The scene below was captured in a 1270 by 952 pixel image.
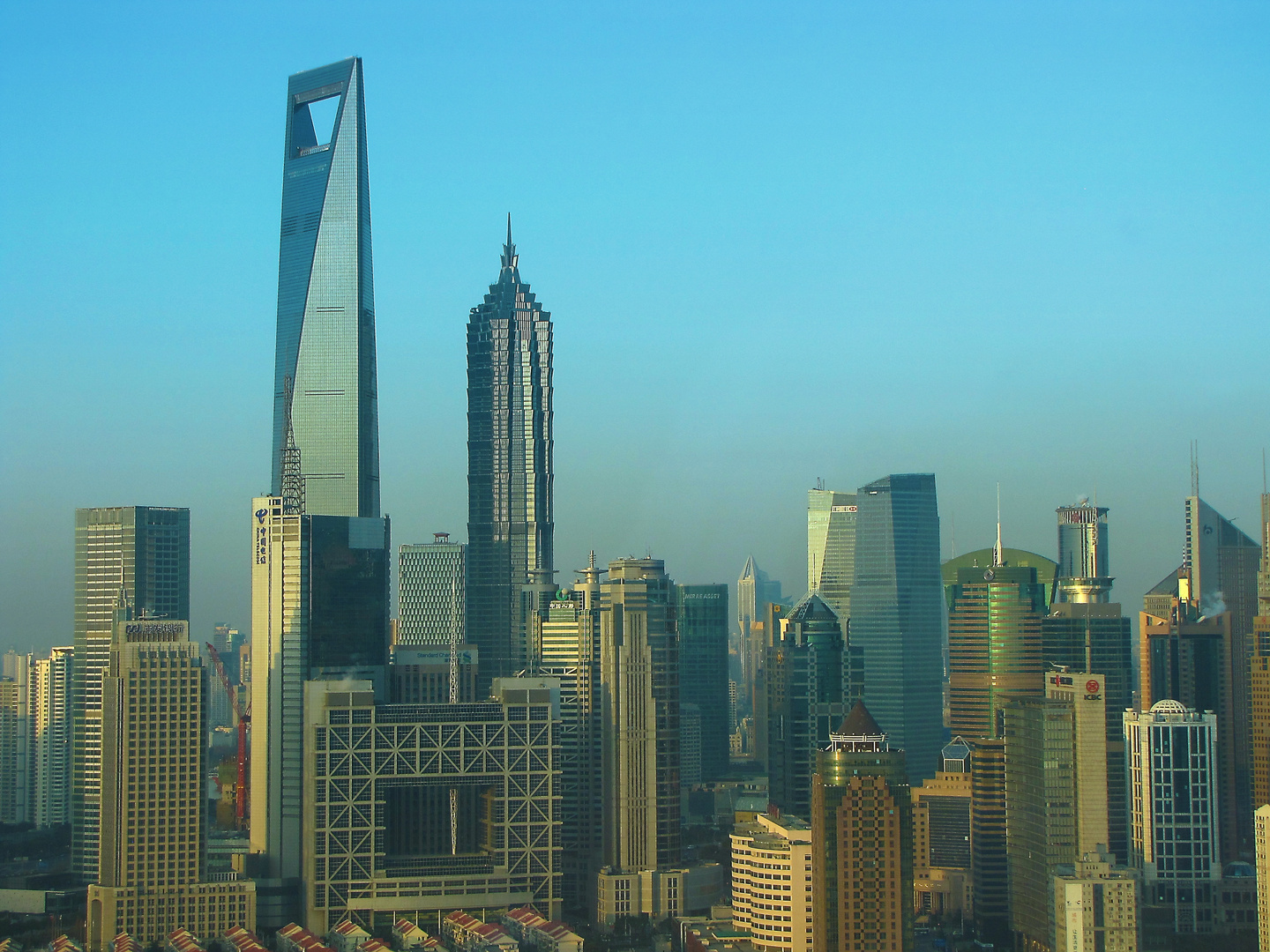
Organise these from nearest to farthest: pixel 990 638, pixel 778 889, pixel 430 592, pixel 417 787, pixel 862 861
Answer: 1. pixel 862 861
2. pixel 778 889
3. pixel 417 787
4. pixel 990 638
5. pixel 430 592

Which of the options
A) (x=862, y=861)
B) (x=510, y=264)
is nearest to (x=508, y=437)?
(x=510, y=264)

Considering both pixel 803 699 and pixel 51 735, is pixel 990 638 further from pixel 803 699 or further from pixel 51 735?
pixel 51 735

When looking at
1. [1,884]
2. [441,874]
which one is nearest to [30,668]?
[1,884]

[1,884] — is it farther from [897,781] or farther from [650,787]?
[897,781]

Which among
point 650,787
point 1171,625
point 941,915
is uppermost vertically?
point 1171,625

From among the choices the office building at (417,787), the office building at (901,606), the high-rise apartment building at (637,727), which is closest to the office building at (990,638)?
the office building at (901,606)

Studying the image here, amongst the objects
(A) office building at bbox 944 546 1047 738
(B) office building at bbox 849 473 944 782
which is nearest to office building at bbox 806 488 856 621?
(B) office building at bbox 849 473 944 782

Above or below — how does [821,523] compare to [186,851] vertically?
above
